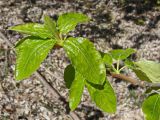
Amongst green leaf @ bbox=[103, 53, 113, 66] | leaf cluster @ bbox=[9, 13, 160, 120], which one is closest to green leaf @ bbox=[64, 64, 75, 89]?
leaf cluster @ bbox=[9, 13, 160, 120]

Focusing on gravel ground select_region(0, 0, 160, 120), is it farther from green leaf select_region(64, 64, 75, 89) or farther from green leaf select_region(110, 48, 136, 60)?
green leaf select_region(64, 64, 75, 89)

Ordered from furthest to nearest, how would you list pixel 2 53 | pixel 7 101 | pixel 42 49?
pixel 2 53 < pixel 7 101 < pixel 42 49

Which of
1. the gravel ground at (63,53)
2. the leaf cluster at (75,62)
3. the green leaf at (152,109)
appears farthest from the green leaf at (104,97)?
the gravel ground at (63,53)

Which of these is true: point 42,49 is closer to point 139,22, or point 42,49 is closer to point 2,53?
point 2,53

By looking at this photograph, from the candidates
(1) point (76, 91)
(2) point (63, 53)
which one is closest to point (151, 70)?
(1) point (76, 91)

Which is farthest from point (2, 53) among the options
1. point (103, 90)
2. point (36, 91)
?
point (103, 90)

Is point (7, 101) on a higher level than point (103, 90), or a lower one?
lower

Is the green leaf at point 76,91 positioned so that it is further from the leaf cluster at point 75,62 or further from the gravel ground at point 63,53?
the gravel ground at point 63,53
